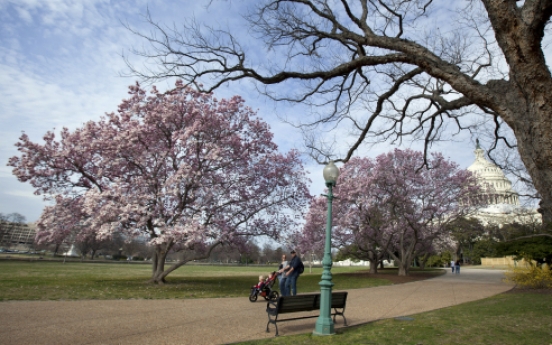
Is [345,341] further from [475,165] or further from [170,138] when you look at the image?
[475,165]

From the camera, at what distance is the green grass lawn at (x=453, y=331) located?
19.1 feet

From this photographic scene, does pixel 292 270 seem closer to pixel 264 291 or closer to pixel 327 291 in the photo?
pixel 264 291

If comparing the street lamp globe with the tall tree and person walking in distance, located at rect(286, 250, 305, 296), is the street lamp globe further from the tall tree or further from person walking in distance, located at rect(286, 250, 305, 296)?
the tall tree

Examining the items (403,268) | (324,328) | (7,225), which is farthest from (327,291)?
(7,225)

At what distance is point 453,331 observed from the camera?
653 cm

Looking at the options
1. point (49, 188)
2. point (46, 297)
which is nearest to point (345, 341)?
point (46, 297)

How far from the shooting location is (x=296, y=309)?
22.5 feet

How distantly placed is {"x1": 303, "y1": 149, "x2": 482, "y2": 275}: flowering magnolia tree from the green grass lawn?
16.4 metres

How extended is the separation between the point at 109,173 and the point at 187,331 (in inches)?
442

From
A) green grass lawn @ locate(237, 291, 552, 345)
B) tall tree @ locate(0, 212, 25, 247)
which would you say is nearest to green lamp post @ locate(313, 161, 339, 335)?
green grass lawn @ locate(237, 291, 552, 345)

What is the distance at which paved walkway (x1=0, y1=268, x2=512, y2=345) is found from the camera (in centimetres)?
600

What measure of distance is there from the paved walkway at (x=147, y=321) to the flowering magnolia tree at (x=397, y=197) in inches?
584

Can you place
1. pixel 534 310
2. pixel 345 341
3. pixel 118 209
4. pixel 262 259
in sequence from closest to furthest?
pixel 345 341 < pixel 534 310 < pixel 118 209 < pixel 262 259

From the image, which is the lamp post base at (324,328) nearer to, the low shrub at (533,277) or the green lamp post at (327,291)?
the green lamp post at (327,291)
